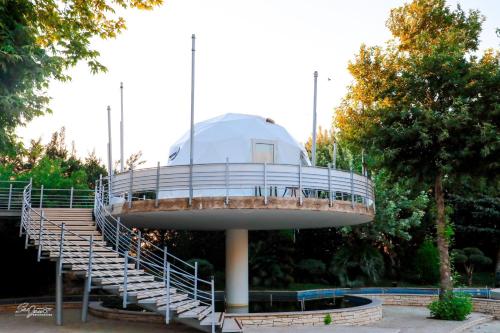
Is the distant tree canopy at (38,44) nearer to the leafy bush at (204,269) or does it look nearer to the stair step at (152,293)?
the stair step at (152,293)

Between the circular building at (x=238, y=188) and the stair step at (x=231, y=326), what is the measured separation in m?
3.28

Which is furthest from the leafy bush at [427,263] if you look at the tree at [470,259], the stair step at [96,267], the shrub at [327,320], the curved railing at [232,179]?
the stair step at [96,267]

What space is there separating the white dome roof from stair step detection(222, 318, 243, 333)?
6.41m

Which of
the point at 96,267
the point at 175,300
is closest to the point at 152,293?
the point at 175,300

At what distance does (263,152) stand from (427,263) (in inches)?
687

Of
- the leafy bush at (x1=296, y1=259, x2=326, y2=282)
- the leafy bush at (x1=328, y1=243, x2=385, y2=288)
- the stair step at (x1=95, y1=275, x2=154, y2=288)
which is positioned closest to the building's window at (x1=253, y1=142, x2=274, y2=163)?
the stair step at (x1=95, y1=275, x2=154, y2=288)

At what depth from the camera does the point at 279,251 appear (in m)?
30.6

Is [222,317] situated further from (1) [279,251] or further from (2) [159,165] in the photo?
(1) [279,251]

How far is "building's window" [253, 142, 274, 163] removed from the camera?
63.4ft

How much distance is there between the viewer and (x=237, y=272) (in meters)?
20.1

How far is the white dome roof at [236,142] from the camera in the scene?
19.3 metres

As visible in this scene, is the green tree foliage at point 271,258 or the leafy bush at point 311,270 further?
the leafy bush at point 311,270

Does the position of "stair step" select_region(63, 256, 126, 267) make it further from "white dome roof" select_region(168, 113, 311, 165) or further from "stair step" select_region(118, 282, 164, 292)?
"white dome roof" select_region(168, 113, 311, 165)

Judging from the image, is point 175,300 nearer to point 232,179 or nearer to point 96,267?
point 96,267
